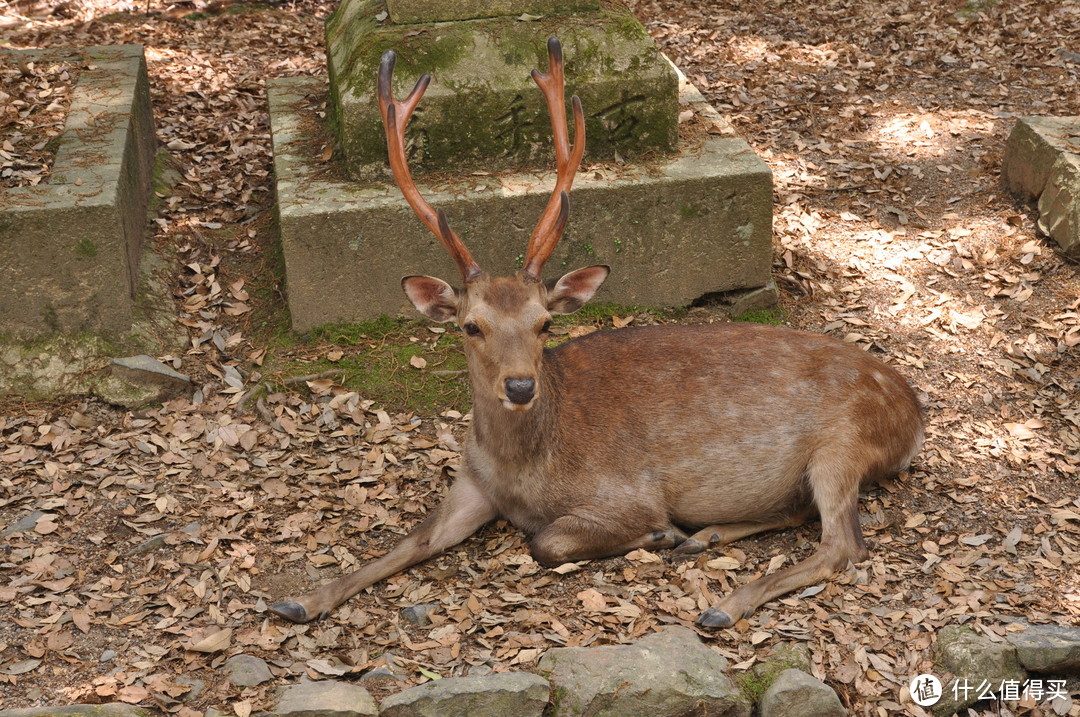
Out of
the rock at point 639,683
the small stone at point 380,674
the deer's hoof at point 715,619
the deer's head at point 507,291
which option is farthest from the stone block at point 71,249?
the deer's hoof at point 715,619

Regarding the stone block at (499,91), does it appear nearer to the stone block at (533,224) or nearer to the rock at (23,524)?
the stone block at (533,224)

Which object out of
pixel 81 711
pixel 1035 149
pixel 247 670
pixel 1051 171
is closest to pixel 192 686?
pixel 247 670

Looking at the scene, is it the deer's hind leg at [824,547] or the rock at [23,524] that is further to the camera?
the rock at [23,524]

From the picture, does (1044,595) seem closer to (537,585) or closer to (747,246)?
(537,585)

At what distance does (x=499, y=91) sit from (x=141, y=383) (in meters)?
2.66

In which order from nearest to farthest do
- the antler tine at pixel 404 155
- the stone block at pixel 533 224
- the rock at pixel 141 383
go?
the antler tine at pixel 404 155, the rock at pixel 141 383, the stone block at pixel 533 224

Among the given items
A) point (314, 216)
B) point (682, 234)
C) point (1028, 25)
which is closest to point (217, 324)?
point (314, 216)

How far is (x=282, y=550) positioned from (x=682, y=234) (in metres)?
3.01

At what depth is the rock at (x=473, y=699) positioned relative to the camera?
4242mm

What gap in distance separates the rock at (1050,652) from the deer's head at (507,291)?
2.22m

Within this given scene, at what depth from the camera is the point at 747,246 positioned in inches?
272

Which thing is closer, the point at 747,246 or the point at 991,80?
the point at 747,246

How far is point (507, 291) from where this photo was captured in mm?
4984

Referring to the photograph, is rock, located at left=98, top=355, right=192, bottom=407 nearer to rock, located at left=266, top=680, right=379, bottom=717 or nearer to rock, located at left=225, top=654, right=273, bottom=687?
rock, located at left=225, top=654, right=273, bottom=687
